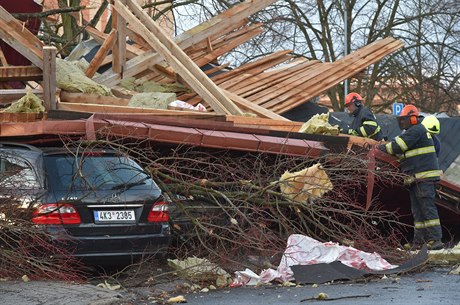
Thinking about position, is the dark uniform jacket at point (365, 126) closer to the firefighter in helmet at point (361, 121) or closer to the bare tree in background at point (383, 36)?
the firefighter in helmet at point (361, 121)

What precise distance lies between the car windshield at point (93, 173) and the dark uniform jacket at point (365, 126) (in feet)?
14.7

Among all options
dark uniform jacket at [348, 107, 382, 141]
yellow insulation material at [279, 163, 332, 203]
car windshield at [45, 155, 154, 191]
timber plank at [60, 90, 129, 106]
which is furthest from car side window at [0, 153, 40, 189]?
dark uniform jacket at [348, 107, 382, 141]

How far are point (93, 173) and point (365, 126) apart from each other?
511 cm

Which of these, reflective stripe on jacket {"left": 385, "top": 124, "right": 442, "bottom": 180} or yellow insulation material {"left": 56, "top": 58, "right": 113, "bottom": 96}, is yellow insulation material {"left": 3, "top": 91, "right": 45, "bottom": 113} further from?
reflective stripe on jacket {"left": 385, "top": 124, "right": 442, "bottom": 180}

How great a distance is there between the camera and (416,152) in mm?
11836

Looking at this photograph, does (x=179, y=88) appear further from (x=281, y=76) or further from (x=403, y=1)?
(x=403, y=1)

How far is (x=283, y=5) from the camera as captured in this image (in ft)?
108

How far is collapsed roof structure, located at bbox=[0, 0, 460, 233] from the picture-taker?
35.0 ft

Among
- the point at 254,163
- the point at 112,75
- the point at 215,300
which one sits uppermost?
the point at 112,75

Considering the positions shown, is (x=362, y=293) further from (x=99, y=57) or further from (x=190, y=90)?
(x=99, y=57)

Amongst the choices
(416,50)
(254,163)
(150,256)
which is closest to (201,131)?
(254,163)

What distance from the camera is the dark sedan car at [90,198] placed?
9117mm

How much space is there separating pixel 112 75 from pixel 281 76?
12.3 feet

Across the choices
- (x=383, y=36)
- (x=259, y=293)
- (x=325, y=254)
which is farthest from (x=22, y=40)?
(x=383, y=36)
